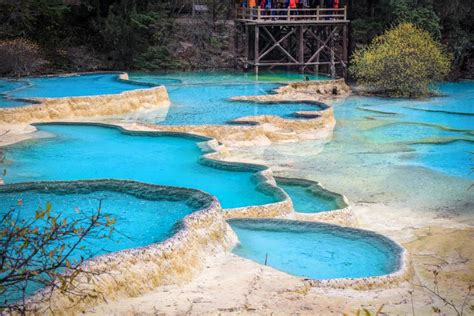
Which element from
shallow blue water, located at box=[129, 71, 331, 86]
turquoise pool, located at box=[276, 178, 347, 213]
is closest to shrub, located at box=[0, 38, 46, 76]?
shallow blue water, located at box=[129, 71, 331, 86]

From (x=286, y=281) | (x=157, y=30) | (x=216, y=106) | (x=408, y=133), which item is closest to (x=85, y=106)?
(x=216, y=106)

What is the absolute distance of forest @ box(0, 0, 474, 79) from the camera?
93.9ft

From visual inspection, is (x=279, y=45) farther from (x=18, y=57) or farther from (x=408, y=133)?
(x=408, y=133)

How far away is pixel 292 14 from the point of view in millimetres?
29062

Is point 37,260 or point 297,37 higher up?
point 37,260

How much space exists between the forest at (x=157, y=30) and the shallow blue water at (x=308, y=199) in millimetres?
15601

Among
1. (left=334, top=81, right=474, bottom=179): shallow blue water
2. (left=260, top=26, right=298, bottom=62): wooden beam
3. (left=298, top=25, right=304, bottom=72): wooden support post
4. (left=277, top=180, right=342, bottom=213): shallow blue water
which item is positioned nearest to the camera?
(left=277, top=180, right=342, bottom=213): shallow blue water

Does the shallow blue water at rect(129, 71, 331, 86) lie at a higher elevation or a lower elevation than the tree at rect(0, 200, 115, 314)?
lower

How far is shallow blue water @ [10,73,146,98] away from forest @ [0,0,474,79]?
3.25 meters

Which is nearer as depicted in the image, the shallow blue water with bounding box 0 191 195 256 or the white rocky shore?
the white rocky shore

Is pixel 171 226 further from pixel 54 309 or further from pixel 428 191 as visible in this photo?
pixel 428 191

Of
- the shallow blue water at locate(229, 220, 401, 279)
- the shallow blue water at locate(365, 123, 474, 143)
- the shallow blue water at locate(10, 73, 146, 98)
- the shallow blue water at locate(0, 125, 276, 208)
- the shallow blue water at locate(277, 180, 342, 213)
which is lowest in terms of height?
the shallow blue water at locate(365, 123, 474, 143)

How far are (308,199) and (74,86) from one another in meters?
12.0

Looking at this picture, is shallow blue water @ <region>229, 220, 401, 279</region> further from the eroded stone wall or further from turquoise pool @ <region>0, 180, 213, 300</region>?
the eroded stone wall
